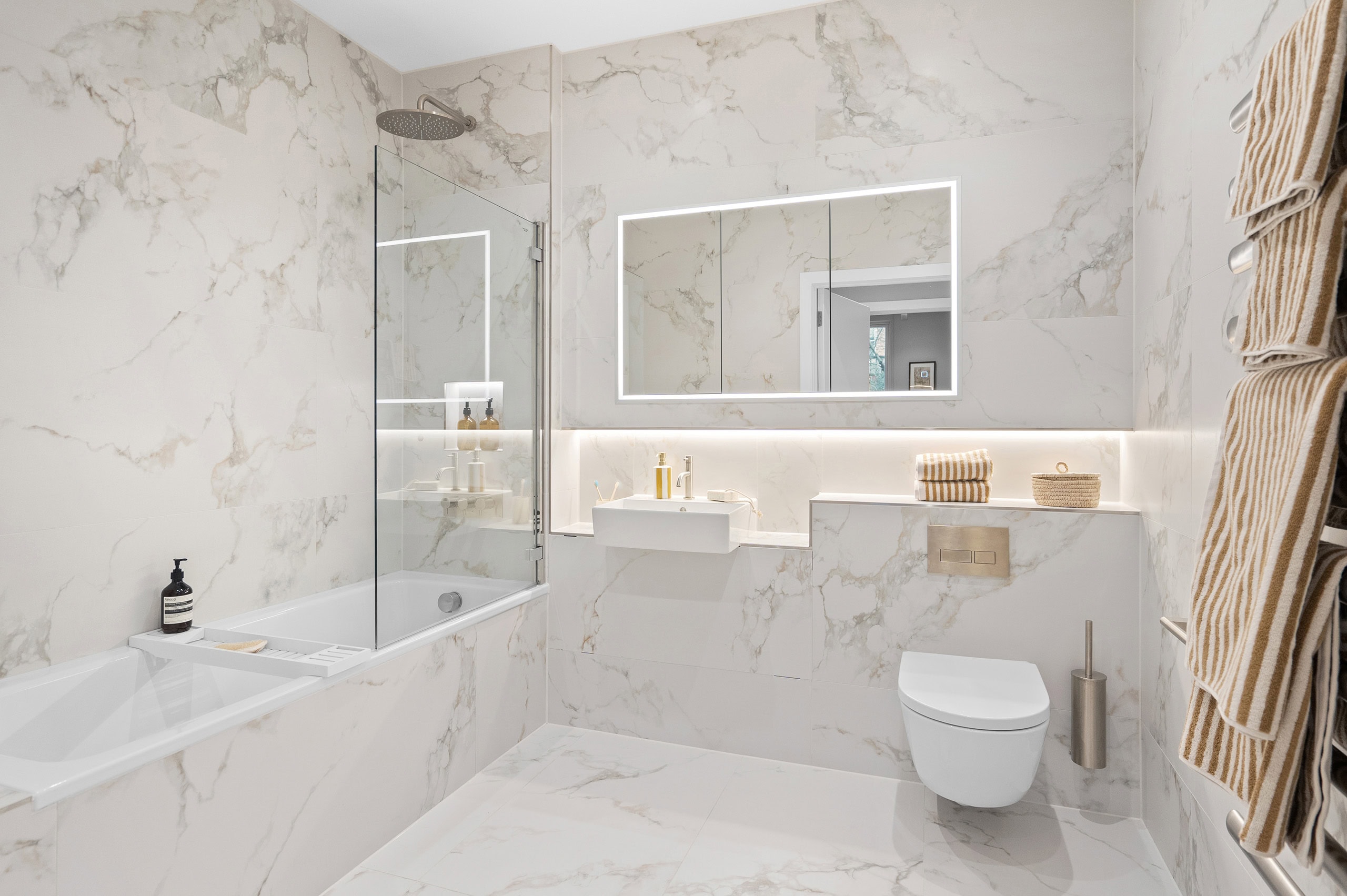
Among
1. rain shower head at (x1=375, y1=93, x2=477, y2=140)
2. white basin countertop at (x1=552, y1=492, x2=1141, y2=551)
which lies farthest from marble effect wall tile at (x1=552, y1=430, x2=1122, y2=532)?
rain shower head at (x1=375, y1=93, x2=477, y2=140)

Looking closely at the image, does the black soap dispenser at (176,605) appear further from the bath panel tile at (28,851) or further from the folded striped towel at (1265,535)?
the folded striped towel at (1265,535)

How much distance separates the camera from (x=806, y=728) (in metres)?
2.40

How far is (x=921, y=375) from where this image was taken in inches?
94.0

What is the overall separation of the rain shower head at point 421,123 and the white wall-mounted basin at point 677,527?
1507 mm

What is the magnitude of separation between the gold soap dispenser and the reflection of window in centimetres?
85

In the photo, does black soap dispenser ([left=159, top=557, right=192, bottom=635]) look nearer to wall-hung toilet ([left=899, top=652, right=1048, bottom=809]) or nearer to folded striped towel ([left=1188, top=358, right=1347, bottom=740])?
wall-hung toilet ([left=899, top=652, right=1048, bottom=809])

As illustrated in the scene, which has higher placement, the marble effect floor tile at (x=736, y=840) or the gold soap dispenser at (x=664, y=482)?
the gold soap dispenser at (x=664, y=482)

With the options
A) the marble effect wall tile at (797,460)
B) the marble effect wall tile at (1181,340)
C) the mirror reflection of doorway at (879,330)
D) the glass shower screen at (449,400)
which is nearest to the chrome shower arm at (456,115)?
the glass shower screen at (449,400)

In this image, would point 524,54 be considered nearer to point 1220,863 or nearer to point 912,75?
point 912,75

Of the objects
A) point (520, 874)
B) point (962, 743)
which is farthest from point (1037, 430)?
point (520, 874)

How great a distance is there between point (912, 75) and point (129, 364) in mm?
2625

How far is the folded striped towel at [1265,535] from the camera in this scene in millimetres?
708

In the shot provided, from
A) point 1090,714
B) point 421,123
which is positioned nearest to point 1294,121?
point 1090,714

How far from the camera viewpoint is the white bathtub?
131cm
